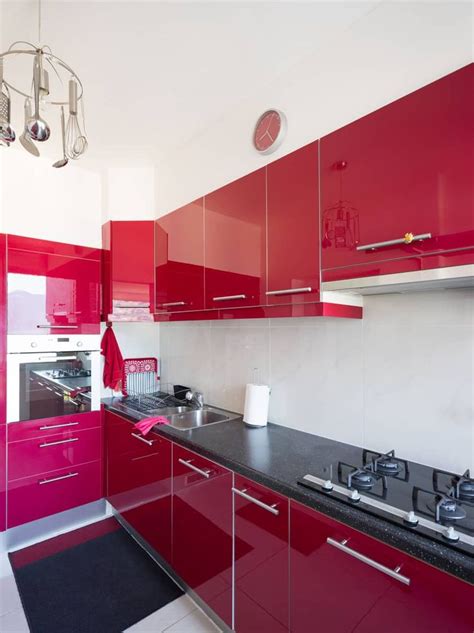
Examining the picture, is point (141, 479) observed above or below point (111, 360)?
below

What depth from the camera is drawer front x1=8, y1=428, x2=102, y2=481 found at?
2.21 m

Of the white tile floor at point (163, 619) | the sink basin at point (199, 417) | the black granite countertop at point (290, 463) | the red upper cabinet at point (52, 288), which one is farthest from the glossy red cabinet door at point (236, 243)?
the white tile floor at point (163, 619)

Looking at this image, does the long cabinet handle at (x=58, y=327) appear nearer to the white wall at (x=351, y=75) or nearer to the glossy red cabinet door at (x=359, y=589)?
the white wall at (x=351, y=75)

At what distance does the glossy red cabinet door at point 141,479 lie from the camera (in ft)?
6.21

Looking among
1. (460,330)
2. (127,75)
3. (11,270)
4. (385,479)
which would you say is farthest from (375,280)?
(11,270)

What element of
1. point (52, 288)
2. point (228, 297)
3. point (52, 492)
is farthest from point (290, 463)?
point (52, 288)

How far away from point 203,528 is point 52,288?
1.78 meters

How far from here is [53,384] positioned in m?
2.38

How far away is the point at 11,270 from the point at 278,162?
70.3 inches

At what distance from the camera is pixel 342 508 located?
106 cm

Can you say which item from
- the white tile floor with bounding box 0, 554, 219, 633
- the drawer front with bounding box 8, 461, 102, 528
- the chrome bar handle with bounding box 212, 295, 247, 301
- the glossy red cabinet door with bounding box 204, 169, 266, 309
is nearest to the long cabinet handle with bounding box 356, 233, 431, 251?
the glossy red cabinet door with bounding box 204, 169, 266, 309

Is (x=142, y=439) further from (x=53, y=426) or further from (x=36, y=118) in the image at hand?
(x=36, y=118)

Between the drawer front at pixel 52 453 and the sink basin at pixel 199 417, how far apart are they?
679 millimetres

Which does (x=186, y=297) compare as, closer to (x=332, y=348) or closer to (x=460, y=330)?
(x=332, y=348)
